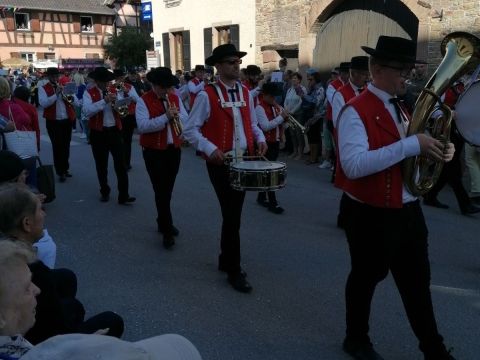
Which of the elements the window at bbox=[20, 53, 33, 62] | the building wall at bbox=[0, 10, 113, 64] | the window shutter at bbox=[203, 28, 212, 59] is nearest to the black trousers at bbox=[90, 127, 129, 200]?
the window shutter at bbox=[203, 28, 212, 59]

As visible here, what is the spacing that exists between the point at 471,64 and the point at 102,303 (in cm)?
323

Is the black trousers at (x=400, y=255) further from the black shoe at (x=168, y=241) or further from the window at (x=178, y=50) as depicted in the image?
the window at (x=178, y=50)

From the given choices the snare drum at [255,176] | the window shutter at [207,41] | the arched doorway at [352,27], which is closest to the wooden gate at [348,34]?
the arched doorway at [352,27]

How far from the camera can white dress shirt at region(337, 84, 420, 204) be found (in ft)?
8.77

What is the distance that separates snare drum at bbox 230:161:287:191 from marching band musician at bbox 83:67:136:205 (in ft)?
10.7

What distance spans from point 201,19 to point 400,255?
16.7 m

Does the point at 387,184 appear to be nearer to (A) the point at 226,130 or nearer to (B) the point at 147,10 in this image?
(A) the point at 226,130

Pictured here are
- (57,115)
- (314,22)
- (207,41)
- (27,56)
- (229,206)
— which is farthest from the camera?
(27,56)

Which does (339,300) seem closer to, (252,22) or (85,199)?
(85,199)

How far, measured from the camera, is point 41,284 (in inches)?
88.7

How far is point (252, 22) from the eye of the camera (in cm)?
1567

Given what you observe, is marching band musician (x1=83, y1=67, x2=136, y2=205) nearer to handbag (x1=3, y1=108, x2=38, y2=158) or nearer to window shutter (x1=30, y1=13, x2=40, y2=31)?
handbag (x1=3, y1=108, x2=38, y2=158)

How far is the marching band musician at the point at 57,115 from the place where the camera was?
8445 millimetres

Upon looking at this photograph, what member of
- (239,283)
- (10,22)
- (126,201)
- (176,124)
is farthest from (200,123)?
(10,22)
